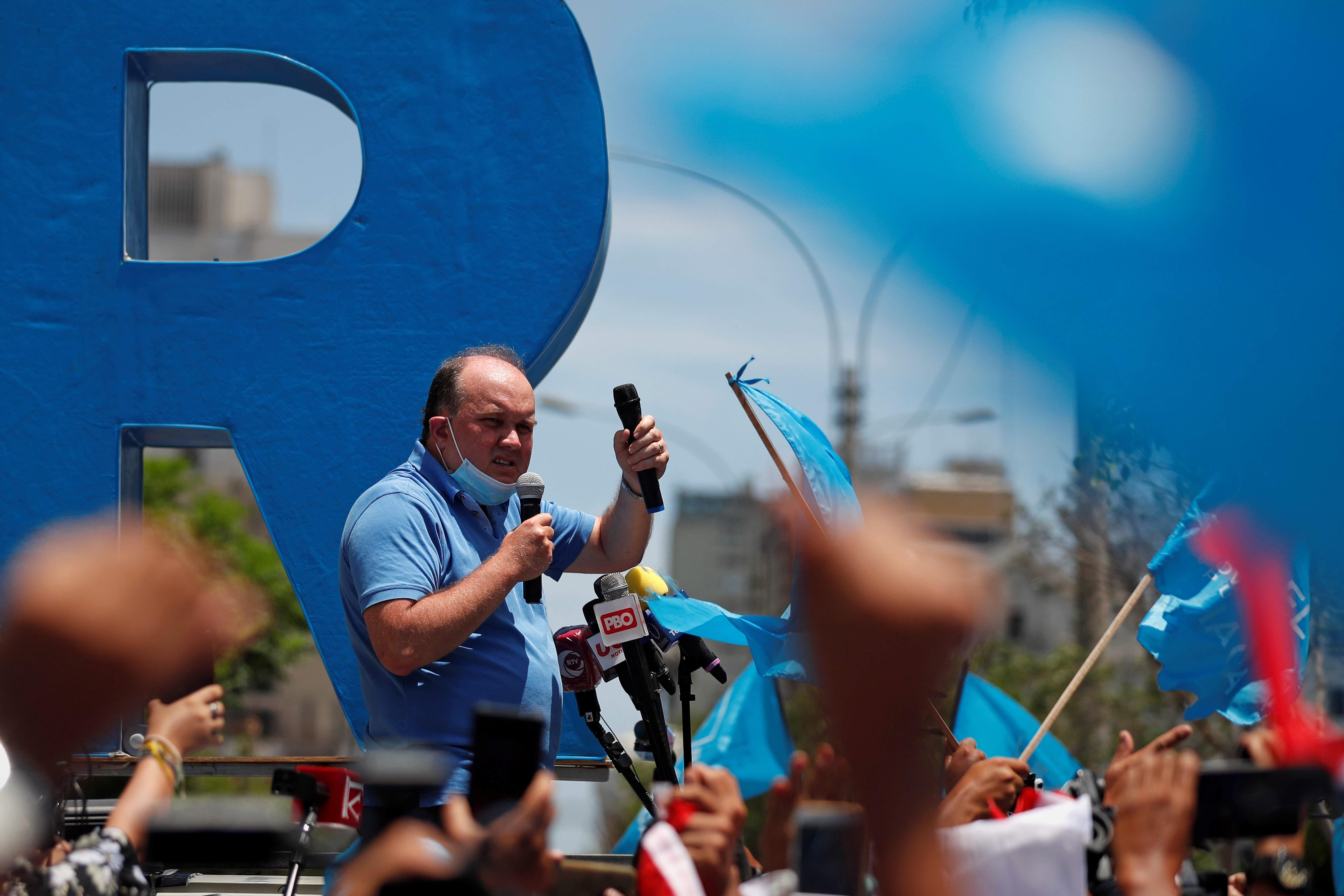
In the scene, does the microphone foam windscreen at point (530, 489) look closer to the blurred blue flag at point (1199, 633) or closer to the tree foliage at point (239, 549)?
the blurred blue flag at point (1199, 633)

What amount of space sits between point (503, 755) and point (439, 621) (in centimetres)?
87

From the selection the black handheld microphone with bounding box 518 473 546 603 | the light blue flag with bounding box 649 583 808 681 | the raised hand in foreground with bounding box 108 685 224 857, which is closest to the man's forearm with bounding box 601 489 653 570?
the light blue flag with bounding box 649 583 808 681

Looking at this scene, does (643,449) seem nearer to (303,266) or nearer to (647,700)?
(647,700)

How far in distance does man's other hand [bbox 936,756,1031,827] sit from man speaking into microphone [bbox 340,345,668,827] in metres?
0.91

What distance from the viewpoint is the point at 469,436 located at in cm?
351

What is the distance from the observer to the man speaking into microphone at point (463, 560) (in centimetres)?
303

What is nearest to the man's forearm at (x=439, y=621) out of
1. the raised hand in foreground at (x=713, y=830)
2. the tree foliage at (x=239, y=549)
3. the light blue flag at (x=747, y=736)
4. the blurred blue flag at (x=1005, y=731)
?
the raised hand in foreground at (x=713, y=830)

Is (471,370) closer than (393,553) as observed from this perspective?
No

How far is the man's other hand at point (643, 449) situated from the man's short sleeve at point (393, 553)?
0.60m

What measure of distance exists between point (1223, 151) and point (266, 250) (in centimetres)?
5755

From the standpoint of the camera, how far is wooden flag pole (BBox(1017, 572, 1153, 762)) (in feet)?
11.9

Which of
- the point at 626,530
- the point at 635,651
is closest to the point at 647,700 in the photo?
the point at 635,651

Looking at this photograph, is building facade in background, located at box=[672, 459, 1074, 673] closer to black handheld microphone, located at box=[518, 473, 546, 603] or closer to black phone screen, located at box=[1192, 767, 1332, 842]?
black phone screen, located at box=[1192, 767, 1332, 842]

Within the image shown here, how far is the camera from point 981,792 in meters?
2.39
